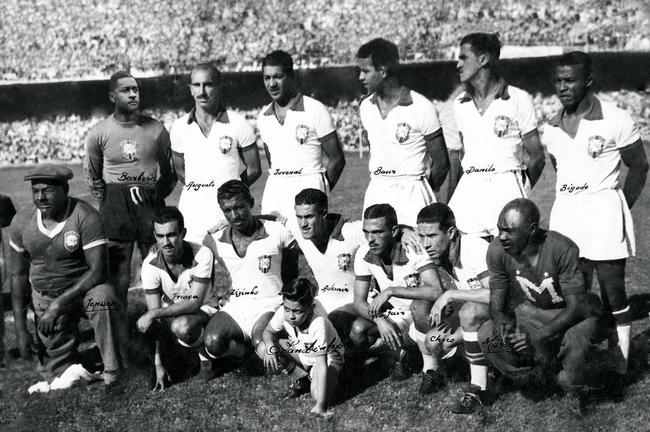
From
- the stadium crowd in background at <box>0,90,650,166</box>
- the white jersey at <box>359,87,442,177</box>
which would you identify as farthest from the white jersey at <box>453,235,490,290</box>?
the stadium crowd in background at <box>0,90,650,166</box>

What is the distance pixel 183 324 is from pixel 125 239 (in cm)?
148

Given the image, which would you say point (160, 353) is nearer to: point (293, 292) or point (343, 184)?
point (293, 292)

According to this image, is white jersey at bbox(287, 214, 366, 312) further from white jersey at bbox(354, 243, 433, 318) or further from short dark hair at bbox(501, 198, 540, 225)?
short dark hair at bbox(501, 198, 540, 225)

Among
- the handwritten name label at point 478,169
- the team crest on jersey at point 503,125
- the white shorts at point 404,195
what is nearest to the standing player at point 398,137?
the white shorts at point 404,195

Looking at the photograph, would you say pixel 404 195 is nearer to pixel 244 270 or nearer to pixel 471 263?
pixel 471 263

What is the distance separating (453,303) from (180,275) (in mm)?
2140

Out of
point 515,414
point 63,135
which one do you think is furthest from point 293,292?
point 63,135

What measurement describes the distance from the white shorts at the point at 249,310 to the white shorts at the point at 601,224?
7.57ft

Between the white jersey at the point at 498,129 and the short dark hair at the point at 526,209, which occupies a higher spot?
the white jersey at the point at 498,129

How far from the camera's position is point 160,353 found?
6676 mm

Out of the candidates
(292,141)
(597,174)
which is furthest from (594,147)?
(292,141)

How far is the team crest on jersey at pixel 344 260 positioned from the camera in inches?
263

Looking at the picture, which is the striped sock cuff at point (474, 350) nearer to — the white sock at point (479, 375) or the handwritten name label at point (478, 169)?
the white sock at point (479, 375)

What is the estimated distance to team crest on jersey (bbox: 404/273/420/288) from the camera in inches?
246
